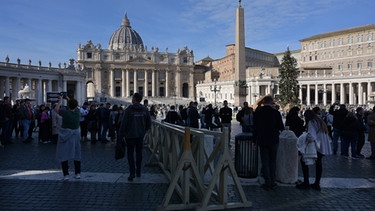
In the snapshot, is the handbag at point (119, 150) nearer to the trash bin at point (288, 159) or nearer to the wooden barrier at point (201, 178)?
the wooden barrier at point (201, 178)

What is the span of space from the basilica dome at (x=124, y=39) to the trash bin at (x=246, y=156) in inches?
4151

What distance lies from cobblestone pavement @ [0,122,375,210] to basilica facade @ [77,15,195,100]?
86051mm

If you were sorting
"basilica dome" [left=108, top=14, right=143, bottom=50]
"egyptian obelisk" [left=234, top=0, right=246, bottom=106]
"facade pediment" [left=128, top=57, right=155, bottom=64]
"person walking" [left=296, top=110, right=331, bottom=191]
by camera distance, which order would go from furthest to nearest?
"basilica dome" [left=108, top=14, right=143, bottom=50] → "facade pediment" [left=128, top=57, right=155, bottom=64] → "egyptian obelisk" [left=234, top=0, right=246, bottom=106] → "person walking" [left=296, top=110, right=331, bottom=191]

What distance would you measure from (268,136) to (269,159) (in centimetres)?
53

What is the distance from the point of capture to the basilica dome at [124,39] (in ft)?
363

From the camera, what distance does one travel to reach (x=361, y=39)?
7350 cm

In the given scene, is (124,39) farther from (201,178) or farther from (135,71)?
(201,178)

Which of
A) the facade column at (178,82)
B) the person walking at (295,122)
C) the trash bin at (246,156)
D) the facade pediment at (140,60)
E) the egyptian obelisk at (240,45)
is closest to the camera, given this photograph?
the trash bin at (246,156)

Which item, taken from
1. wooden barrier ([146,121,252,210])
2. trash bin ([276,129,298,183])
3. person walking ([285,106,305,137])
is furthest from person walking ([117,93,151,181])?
person walking ([285,106,305,137])

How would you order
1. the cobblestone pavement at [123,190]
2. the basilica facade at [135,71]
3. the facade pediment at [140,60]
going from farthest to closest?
the facade pediment at [140,60]
the basilica facade at [135,71]
the cobblestone pavement at [123,190]

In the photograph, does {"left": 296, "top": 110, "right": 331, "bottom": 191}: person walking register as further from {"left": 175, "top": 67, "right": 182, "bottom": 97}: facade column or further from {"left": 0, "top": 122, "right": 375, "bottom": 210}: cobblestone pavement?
{"left": 175, "top": 67, "right": 182, "bottom": 97}: facade column

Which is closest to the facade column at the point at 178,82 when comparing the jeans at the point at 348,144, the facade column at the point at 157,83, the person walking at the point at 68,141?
the facade column at the point at 157,83

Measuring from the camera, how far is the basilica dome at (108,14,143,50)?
110562 mm

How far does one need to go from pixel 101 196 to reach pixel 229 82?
241ft
